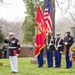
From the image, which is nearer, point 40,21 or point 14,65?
point 14,65

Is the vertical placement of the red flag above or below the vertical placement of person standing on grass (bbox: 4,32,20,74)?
above

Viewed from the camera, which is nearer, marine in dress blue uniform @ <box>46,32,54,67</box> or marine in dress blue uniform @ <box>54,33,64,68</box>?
marine in dress blue uniform @ <box>54,33,64,68</box>

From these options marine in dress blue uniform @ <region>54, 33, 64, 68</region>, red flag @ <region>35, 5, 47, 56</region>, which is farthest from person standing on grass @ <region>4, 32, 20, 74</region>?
red flag @ <region>35, 5, 47, 56</region>

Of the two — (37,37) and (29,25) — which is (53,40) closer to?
(37,37)

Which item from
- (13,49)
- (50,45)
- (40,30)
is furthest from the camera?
(40,30)

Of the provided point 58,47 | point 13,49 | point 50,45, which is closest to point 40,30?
point 50,45

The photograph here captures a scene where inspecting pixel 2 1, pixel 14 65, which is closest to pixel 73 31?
pixel 14 65

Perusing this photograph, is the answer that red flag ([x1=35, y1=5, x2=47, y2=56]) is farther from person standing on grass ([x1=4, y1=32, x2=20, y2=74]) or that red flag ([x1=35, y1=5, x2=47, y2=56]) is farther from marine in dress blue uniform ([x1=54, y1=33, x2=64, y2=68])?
person standing on grass ([x1=4, y1=32, x2=20, y2=74])

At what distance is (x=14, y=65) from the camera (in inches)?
603

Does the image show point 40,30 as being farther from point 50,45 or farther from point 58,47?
point 58,47

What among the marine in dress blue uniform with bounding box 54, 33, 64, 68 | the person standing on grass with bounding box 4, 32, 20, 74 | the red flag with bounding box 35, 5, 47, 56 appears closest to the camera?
the person standing on grass with bounding box 4, 32, 20, 74

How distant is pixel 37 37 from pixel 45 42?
0.75 metres

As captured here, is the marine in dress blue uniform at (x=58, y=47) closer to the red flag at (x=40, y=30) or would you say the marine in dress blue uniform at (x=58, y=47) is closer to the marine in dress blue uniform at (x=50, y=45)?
the marine in dress blue uniform at (x=50, y=45)

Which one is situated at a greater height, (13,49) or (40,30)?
(40,30)
